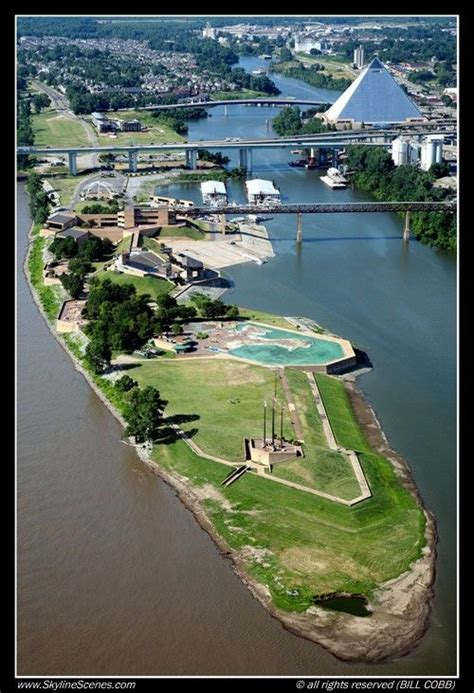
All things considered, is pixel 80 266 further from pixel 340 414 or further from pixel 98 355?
pixel 340 414

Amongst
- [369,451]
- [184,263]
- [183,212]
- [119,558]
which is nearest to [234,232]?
[183,212]

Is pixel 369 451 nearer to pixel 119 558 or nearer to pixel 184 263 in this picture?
pixel 119 558

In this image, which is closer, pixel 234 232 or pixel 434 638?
pixel 434 638

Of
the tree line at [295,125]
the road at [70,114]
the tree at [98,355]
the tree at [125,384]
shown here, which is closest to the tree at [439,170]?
the tree line at [295,125]

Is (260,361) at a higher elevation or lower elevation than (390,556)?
higher

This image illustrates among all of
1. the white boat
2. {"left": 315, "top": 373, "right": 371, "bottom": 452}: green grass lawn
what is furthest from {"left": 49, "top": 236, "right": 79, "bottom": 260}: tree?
the white boat

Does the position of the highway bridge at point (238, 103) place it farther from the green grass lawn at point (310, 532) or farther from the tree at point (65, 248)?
the green grass lawn at point (310, 532)
